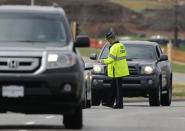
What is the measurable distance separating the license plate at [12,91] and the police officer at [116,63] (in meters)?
6.88

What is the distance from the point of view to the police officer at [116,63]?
61.2ft

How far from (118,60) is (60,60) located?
6.73 metres

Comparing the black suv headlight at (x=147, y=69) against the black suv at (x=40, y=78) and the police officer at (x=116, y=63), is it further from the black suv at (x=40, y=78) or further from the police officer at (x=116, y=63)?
the black suv at (x=40, y=78)

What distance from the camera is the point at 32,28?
43.3ft

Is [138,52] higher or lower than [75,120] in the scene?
higher

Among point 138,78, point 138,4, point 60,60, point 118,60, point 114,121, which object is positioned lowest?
point 114,121

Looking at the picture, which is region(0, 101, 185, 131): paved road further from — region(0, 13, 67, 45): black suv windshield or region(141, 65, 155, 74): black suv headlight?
region(141, 65, 155, 74): black suv headlight

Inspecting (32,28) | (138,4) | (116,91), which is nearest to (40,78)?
(32,28)

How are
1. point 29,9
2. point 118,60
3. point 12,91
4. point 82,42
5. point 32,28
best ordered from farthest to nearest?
point 118,60 < point 29,9 < point 82,42 < point 32,28 < point 12,91

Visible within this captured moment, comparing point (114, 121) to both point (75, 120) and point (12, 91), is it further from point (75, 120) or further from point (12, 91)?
point (12, 91)

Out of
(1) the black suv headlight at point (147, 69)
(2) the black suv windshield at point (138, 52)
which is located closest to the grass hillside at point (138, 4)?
(2) the black suv windshield at point (138, 52)

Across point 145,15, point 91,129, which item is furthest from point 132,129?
point 145,15

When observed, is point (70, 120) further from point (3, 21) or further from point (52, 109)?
point (3, 21)

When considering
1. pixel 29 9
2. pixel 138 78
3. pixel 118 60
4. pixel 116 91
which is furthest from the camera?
pixel 138 78
